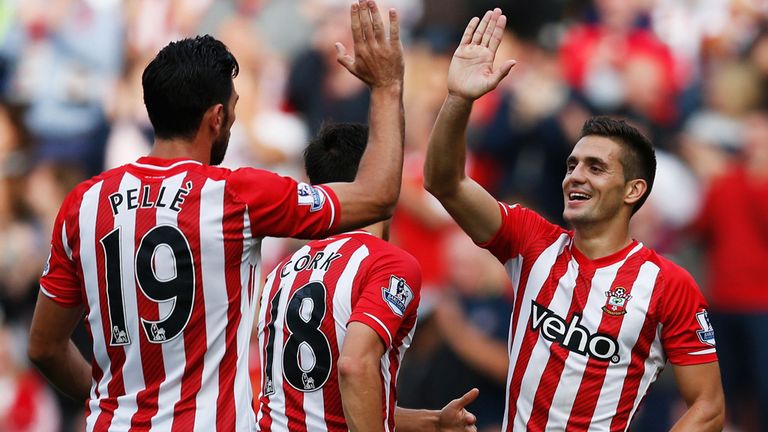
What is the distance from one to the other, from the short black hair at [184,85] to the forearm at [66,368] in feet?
3.04

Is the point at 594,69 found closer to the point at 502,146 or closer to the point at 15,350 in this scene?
the point at 502,146

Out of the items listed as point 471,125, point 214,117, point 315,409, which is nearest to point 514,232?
point 315,409

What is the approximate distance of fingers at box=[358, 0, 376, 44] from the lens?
13.4 feet

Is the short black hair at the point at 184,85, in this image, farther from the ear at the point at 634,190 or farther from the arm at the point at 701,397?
the arm at the point at 701,397

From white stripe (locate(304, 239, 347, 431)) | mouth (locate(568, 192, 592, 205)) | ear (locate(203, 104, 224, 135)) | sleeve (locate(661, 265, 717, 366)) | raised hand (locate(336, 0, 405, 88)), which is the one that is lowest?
white stripe (locate(304, 239, 347, 431))

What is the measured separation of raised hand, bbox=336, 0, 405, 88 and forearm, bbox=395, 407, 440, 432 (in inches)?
57.3

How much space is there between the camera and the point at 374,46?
411cm

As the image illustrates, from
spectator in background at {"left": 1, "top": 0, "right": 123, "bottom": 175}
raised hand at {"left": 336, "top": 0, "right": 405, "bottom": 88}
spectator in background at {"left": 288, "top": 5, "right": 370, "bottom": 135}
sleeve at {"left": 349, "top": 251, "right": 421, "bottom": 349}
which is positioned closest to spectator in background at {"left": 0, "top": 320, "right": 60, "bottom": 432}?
spectator in background at {"left": 1, "top": 0, "right": 123, "bottom": 175}

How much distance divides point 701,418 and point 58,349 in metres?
2.35

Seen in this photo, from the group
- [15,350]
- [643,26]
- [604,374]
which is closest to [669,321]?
[604,374]

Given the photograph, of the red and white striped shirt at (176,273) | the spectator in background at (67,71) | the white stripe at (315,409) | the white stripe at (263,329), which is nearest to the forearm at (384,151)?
the red and white striped shirt at (176,273)

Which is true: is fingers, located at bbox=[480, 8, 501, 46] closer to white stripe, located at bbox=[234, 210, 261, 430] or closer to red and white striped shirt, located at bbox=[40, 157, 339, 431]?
red and white striped shirt, located at bbox=[40, 157, 339, 431]

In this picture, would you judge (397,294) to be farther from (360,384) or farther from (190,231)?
(190,231)

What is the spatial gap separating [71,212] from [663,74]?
6.30m
